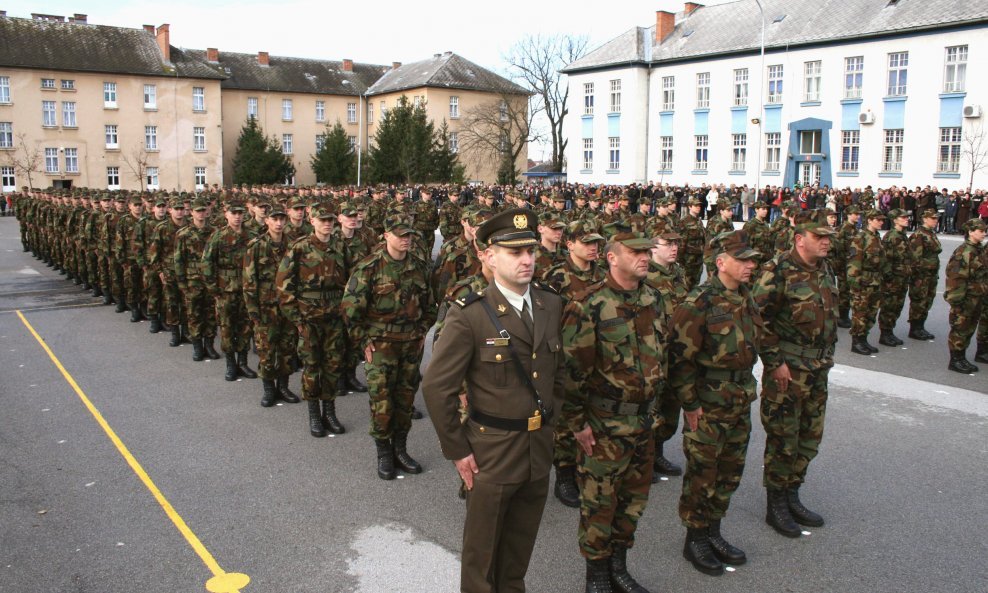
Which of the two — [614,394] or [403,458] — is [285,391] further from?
[614,394]

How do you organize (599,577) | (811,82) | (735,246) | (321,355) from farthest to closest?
(811,82) → (321,355) → (735,246) → (599,577)

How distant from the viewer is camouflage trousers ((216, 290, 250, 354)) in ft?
32.6

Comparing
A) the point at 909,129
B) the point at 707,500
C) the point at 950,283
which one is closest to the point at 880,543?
the point at 707,500

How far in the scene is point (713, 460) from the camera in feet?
16.2

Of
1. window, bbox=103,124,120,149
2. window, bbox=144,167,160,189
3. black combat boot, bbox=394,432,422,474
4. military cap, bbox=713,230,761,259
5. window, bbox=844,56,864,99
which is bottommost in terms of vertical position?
black combat boot, bbox=394,432,422,474

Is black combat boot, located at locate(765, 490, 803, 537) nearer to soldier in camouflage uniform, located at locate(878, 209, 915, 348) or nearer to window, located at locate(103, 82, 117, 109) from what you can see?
soldier in camouflage uniform, located at locate(878, 209, 915, 348)

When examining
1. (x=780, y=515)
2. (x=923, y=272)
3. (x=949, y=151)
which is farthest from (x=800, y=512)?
(x=949, y=151)

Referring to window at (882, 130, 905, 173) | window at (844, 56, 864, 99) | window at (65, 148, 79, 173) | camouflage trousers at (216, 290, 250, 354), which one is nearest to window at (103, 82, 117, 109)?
window at (65, 148, 79, 173)

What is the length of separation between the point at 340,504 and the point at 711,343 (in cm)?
314

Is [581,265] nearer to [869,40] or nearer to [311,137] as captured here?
[869,40]

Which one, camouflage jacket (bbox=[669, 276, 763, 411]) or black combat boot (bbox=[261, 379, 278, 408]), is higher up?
camouflage jacket (bbox=[669, 276, 763, 411])

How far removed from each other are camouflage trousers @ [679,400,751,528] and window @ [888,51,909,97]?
1558 inches

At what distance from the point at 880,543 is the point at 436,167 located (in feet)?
189

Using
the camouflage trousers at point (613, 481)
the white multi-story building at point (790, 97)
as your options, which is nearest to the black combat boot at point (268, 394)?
the camouflage trousers at point (613, 481)
